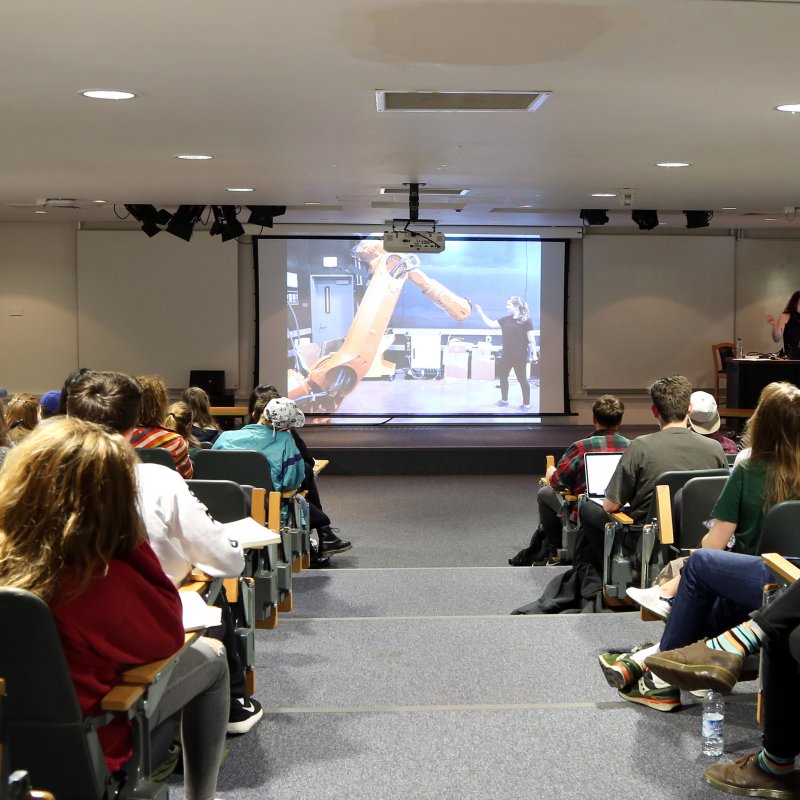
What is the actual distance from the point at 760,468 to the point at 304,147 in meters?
4.32

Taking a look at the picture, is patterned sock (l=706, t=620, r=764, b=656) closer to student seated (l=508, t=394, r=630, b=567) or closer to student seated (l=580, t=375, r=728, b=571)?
student seated (l=580, t=375, r=728, b=571)

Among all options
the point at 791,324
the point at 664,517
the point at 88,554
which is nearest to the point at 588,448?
the point at 664,517

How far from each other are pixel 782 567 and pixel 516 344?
10524 millimetres

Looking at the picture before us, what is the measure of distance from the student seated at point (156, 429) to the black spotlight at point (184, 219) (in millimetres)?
6280

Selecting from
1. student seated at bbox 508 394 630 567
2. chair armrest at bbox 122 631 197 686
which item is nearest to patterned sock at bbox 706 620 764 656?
chair armrest at bbox 122 631 197 686

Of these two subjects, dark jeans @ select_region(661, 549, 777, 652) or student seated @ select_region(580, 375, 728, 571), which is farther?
student seated @ select_region(580, 375, 728, 571)

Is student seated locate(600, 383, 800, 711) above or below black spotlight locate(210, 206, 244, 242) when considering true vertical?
below

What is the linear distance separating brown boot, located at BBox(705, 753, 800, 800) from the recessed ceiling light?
3.94 m

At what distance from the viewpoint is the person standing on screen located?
1290 centimetres

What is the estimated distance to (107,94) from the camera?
15.8 feet

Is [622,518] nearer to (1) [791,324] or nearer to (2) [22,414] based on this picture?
(2) [22,414]

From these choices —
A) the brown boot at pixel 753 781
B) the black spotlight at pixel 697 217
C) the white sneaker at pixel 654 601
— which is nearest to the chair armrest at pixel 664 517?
the white sneaker at pixel 654 601

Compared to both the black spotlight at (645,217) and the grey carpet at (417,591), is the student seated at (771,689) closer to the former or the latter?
the grey carpet at (417,591)

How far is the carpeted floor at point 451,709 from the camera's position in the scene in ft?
8.71
